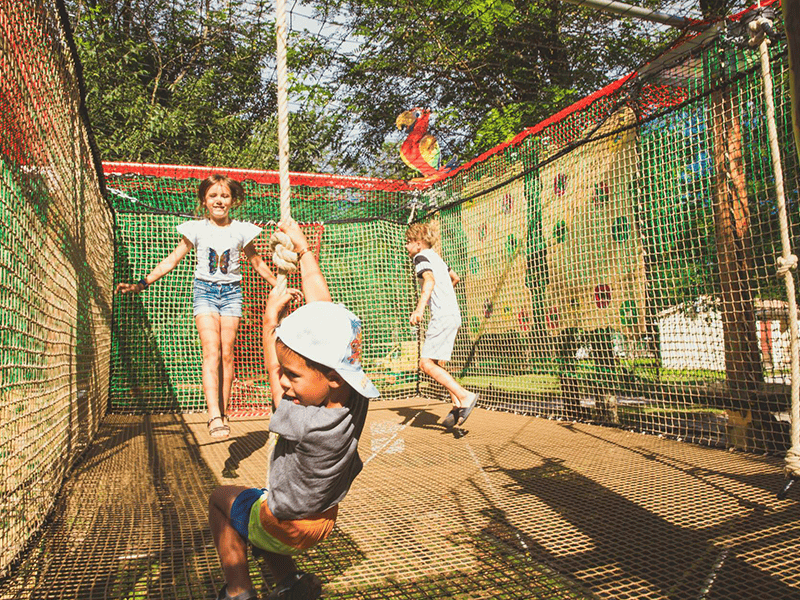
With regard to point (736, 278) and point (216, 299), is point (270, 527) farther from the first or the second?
point (736, 278)

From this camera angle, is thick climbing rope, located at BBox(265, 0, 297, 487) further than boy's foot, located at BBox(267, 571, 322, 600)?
Yes

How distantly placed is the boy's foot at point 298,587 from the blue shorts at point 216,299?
8.49 ft

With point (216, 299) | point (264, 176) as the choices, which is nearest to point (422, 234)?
point (216, 299)

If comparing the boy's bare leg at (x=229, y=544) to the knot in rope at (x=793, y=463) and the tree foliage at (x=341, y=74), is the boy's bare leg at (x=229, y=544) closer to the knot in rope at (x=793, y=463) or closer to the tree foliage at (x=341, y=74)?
the knot in rope at (x=793, y=463)

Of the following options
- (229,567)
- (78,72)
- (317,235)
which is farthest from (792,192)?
(317,235)

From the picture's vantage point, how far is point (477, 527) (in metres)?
2.54

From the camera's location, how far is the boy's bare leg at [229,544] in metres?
1.82

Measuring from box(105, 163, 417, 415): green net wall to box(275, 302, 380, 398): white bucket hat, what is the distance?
4786mm

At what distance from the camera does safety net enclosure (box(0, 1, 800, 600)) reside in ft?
7.31

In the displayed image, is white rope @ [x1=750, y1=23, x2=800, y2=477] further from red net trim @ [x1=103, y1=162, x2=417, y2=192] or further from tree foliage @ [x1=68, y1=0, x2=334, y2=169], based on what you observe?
tree foliage @ [x1=68, y1=0, x2=334, y2=169]

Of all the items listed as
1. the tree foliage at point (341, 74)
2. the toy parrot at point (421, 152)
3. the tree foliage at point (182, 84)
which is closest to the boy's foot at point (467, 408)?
the toy parrot at point (421, 152)

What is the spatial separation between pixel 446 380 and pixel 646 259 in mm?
1842

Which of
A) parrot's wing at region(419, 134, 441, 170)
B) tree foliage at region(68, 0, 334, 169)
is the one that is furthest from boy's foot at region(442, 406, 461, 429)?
tree foliage at region(68, 0, 334, 169)

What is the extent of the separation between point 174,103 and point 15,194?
12.5 m
